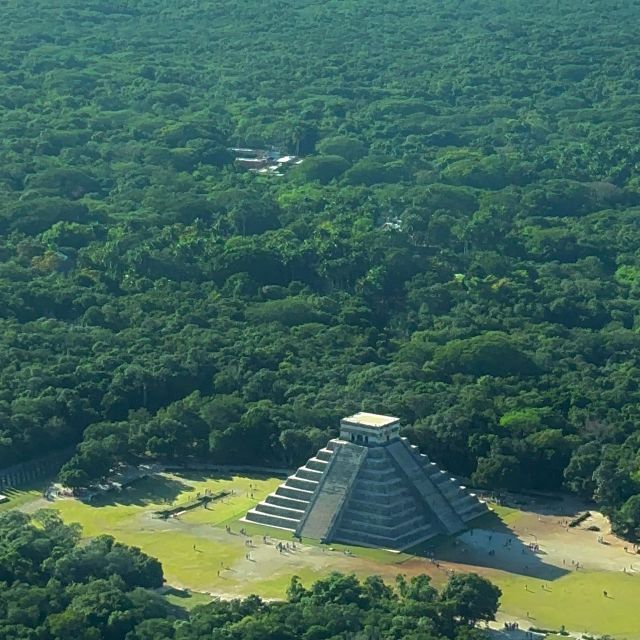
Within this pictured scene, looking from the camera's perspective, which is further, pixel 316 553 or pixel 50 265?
pixel 50 265

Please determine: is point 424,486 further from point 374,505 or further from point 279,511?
point 279,511

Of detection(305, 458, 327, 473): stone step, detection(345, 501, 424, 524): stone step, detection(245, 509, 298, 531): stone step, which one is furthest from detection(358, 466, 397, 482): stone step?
detection(245, 509, 298, 531): stone step

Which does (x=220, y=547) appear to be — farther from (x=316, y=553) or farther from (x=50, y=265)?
(x=50, y=265)

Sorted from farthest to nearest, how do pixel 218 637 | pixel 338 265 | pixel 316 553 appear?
1. pixel 338 265
2. pixel 316 553
3. pixel 218 637

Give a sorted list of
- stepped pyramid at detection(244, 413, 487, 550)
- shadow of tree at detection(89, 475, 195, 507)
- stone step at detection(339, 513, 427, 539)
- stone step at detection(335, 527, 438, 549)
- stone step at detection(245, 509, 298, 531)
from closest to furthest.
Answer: stone step at detection(335, 527, 438, 549), stone step at detection(339, 513, 427, 539), stepped pyramid at detection(244, 413, 487, 550), stone step at detection(245, 509, 298, 531), shadow of tree at detection(89, 475, 195, 507)

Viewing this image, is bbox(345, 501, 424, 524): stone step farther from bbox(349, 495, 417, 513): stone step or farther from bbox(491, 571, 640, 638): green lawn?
bbox(491, 571, 640, 638): green lawn

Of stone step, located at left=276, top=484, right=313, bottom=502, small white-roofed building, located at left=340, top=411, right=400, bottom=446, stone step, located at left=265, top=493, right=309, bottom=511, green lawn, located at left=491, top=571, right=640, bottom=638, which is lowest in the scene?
green lawn, located at left=491, top=571, right=640, bottom=638

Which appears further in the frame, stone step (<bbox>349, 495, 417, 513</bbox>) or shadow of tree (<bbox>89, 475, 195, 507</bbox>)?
shadow of tree (<bbox>89, 475, 195, 507</bbox>)

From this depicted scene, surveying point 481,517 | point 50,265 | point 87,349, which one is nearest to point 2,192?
point 50,265
